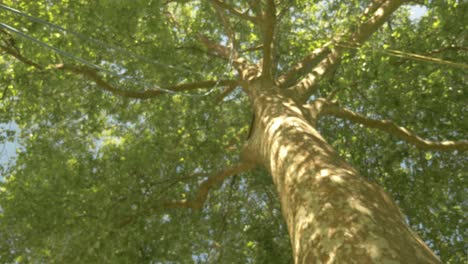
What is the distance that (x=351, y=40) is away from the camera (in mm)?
6473

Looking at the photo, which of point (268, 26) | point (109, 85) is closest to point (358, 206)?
point (268, 26)

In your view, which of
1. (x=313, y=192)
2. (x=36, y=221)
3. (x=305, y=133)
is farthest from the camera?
(x=36, y=221)

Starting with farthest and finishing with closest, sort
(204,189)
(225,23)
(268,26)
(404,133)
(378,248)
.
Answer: (204,189)
(404,133)
(225,23)
(268,26)
(378,248)

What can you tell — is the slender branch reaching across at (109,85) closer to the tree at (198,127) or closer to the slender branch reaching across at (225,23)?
the tree at (198,127)

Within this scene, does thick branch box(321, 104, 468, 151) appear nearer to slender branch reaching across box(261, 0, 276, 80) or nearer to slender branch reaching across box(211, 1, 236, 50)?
slender branch reaching across box(261, 0, 276, 80)

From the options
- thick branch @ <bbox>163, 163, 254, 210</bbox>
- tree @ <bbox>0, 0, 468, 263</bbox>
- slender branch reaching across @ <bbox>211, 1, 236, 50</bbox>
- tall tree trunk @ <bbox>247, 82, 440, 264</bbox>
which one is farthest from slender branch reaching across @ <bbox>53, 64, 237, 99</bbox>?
tall tree trunk @ <bbox>247, 82, 440, 264</bbox>

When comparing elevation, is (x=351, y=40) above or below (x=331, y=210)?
above

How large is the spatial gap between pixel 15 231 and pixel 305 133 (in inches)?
200

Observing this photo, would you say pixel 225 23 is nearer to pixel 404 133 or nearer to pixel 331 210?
pixel 404 133

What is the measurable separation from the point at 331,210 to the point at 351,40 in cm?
477

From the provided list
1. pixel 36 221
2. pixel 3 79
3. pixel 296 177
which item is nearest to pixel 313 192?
pixel 296 177

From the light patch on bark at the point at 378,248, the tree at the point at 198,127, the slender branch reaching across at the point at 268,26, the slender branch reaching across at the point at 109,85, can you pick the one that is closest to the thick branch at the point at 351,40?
Answer: the tree at the point at 198,127

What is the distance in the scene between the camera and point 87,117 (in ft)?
27.6

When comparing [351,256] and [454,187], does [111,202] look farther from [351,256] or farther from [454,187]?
[454,187]
